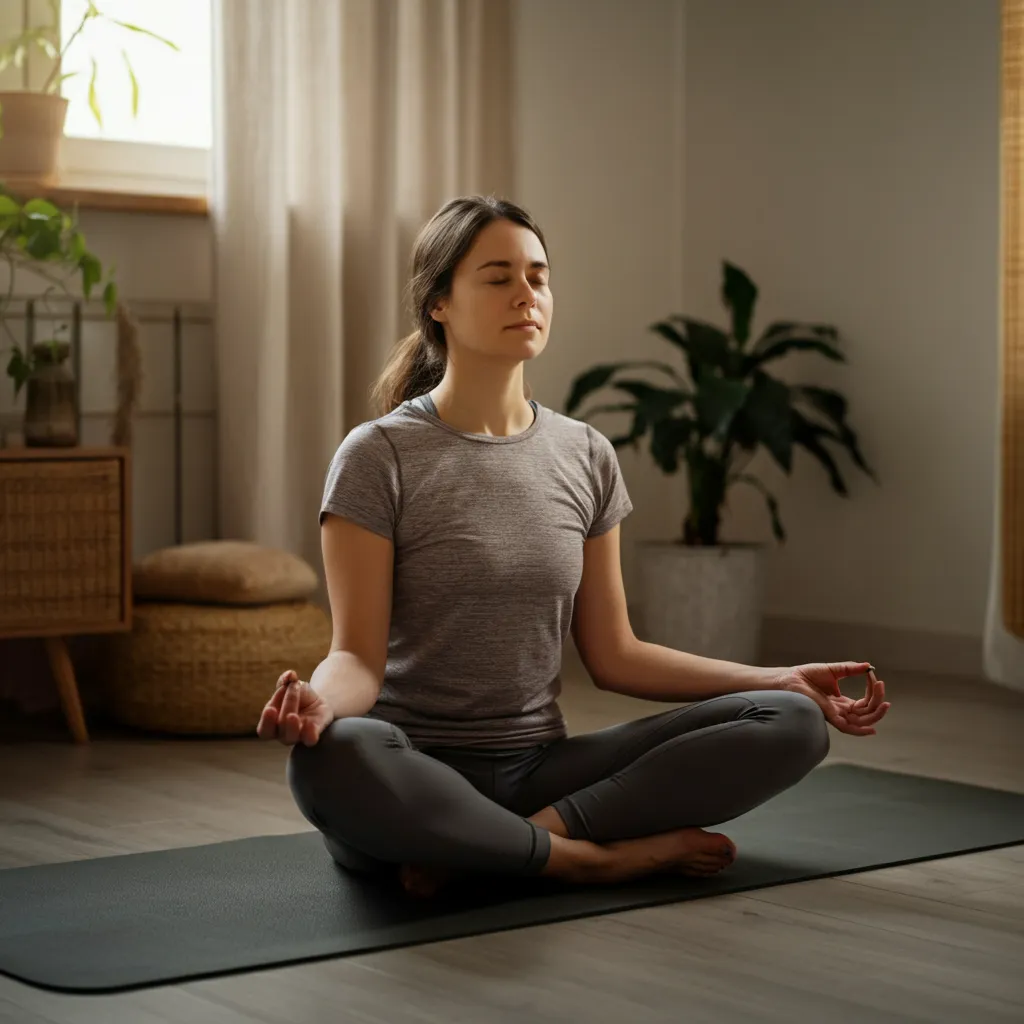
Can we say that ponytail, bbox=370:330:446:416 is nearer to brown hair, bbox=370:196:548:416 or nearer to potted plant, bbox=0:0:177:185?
brown hair, bbox=370:196:548:416

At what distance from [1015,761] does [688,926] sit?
4.18 feet

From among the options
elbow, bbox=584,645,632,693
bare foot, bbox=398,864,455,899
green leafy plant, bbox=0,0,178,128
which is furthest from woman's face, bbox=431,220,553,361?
green leafy plant, bbox=0,0,178,128

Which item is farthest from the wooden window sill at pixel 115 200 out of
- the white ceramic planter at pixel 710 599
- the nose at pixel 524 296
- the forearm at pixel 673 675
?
the forearm at pixel 673 675

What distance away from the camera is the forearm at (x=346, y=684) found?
1.97 metres

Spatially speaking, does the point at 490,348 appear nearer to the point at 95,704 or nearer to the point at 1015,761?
the point at 1015,761

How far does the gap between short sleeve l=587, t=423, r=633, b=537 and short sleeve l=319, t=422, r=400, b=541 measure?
0.90ft

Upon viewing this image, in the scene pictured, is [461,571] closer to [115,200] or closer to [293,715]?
[293,715]

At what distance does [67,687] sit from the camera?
3.30m

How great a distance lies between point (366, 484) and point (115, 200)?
1.83 m

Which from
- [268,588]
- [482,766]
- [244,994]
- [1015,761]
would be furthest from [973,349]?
[244,994]

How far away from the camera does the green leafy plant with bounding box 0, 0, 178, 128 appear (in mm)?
3680

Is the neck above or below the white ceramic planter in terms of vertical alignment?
above

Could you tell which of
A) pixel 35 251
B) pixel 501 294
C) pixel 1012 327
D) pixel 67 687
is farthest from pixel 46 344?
pixel 1012 327

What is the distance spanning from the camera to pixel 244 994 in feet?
5.49
